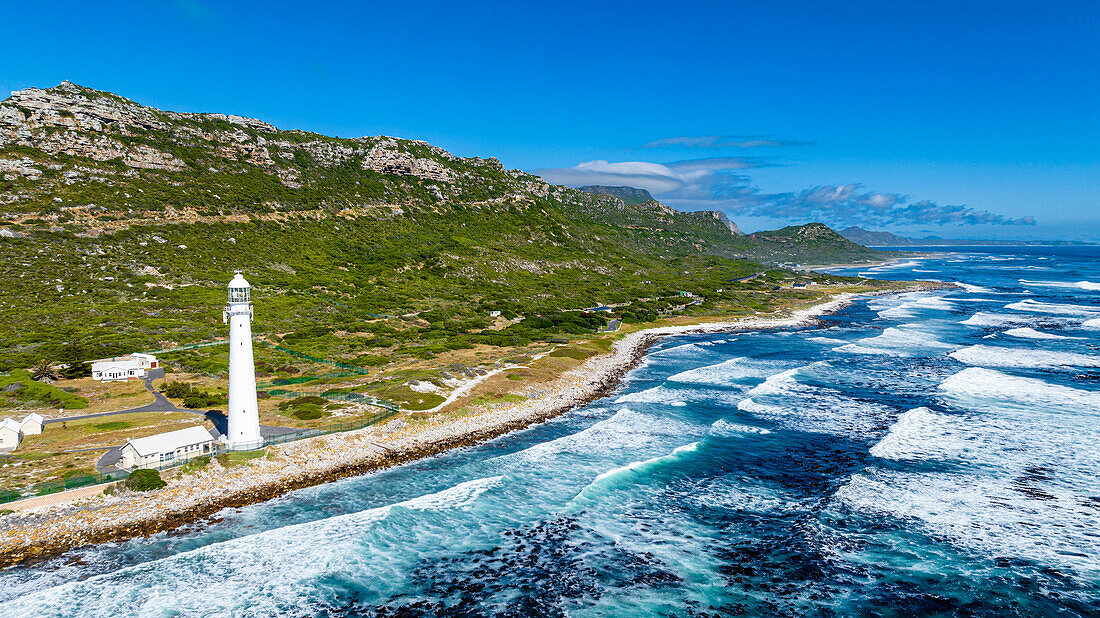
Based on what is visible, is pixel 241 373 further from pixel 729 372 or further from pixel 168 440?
pixel 729 372

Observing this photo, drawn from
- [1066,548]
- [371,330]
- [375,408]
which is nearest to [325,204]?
[371,330]

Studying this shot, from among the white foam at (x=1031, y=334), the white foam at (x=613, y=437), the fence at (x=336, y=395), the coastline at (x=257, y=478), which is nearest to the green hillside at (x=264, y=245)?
the fence at (x=336, y=395)

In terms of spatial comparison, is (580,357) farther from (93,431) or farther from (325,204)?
(325,204)

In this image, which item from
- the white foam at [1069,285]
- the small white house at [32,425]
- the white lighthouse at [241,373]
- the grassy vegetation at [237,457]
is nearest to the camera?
the white lighthouse at [241,373]

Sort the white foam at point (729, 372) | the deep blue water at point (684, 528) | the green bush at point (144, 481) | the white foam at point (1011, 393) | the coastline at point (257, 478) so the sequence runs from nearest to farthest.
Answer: the deep blue water at point (684, 528) → the coastline at point (257, 478) → the green bush at point (144, 481) → the white foam at point (1011, 393) → the white foam at point (729, 372)

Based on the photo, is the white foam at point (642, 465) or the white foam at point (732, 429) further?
the white foam at point (732, 429)

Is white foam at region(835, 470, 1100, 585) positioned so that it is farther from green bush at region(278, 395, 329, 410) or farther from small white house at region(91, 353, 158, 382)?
small white house at region(91, 353, 158, 382)

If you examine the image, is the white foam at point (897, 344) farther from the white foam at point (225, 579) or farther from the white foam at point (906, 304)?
the white foam at point (225, 579)
